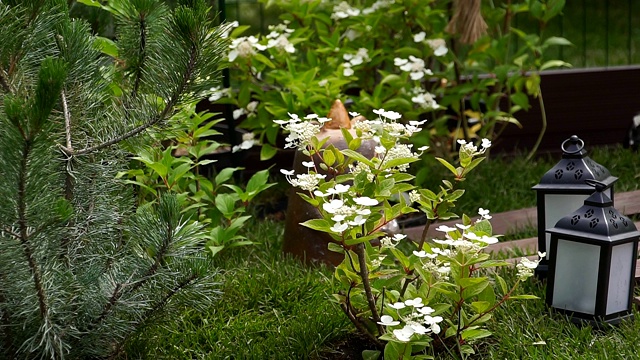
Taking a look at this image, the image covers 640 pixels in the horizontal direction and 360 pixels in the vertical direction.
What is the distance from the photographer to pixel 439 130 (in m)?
4.48

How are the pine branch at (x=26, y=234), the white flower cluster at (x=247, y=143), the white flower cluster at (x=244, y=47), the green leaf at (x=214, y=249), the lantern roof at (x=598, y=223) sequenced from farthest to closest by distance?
the white flower cluster at (x=247, y=143) → the white flower cluster at (x=244, y=47) → the green leaf at (x=214, y=249) → the lantern roof at (x=598, y=223) → the pine branch at (x=26, y=234)

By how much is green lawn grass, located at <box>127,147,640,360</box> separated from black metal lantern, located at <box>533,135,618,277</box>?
20 centimetres

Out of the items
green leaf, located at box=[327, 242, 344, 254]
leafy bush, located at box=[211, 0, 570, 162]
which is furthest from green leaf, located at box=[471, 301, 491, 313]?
leafy bush, located at box=[211, 0, 570, 162]

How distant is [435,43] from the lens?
4168 millimetres

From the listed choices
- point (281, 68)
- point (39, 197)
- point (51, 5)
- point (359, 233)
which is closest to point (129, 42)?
point (51, 5)

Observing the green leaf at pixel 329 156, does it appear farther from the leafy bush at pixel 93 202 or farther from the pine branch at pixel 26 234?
the pine branch at pixel 26 234

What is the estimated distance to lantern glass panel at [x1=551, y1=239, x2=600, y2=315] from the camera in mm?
2510

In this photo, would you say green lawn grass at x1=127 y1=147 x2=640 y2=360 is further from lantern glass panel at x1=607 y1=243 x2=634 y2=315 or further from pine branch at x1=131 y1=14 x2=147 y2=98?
pine branch at x1=131 y1=14 x2=147 y2=98

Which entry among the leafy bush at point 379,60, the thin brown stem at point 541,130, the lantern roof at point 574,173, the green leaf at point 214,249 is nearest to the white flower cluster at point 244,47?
the leafy bush at point 379,60

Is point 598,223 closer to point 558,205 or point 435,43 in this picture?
point 558,205

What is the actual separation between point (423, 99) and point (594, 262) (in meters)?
1.65

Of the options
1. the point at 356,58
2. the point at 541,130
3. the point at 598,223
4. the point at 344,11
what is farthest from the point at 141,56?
the point at 541,130

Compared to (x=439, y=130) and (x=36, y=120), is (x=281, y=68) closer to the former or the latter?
(x=439, y=130)

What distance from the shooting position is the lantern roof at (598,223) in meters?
2.46
